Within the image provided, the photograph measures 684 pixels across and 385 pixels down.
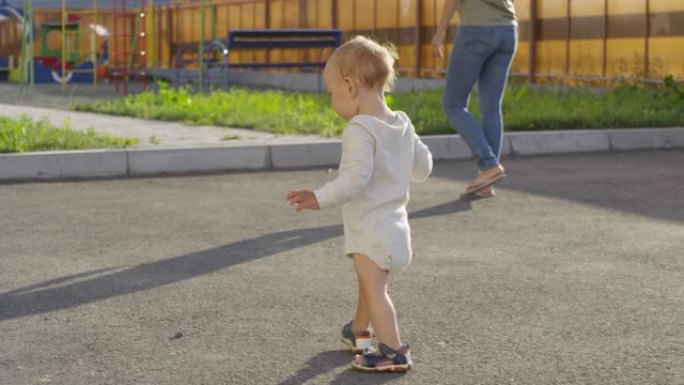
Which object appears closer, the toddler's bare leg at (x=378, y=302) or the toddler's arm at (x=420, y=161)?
the toddler's bare leg at (x=378, y=302)

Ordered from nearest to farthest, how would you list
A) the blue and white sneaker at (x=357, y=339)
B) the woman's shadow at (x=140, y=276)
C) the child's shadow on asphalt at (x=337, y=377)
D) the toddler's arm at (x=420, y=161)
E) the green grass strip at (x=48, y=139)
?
the child's shadow on asphalt at (x=337, y=377) < the blue and white sneaker at (x=357, y=339) < the toddler's arm at (x=420, y=161) < the woman's shadow at (x=140, y=276) < the green grass strip at (x=48, y=139)

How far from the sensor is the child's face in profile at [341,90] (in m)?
4.38

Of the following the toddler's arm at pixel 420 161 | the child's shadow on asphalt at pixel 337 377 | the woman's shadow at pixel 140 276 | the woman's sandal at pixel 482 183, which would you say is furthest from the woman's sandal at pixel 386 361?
the woman's sandal at pixel 482 183

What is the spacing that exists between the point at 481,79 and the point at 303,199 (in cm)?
494

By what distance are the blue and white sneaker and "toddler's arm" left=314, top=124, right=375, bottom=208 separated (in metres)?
0.45

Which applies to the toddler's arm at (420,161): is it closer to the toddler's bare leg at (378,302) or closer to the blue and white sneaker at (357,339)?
the toddler's bare leg at (378,302)

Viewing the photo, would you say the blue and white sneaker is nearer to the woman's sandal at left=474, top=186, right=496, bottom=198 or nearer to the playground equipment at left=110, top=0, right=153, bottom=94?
the woman's sandal at left=474, top=186, right=496, bottom=198

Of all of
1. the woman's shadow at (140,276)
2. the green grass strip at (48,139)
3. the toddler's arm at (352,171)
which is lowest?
the woman's shadow at (140,276)

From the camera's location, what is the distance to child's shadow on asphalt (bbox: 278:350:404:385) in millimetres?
4195

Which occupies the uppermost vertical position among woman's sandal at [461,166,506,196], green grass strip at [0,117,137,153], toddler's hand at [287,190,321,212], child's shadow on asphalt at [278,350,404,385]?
toddler's hand at [287,190,321,212]

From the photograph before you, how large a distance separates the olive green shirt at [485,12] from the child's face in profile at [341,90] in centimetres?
453

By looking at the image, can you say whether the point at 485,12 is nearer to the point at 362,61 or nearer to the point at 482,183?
the point at 482,183

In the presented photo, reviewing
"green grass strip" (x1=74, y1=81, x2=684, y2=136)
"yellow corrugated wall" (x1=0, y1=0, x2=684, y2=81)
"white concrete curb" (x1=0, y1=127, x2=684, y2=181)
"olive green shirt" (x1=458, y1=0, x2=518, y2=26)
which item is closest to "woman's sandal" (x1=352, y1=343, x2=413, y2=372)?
→ "olive green shirt" (x1=458, y1=0, x2=518, y2=26)

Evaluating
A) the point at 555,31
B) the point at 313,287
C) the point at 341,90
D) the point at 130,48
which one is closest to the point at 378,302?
the point at 341,90
